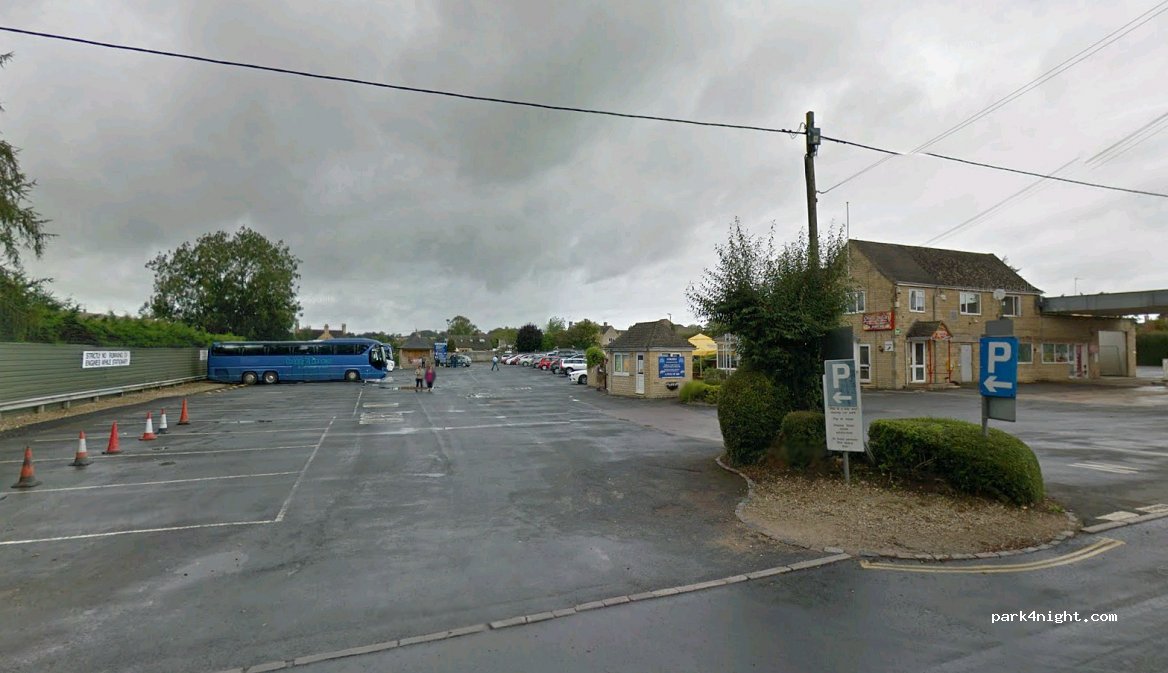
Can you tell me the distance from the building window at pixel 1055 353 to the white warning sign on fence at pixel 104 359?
50.5 meters

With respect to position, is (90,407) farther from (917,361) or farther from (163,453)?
(917,361)

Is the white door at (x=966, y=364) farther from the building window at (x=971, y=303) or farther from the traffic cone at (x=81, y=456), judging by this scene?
the traffic cone at (x=81, y=456)

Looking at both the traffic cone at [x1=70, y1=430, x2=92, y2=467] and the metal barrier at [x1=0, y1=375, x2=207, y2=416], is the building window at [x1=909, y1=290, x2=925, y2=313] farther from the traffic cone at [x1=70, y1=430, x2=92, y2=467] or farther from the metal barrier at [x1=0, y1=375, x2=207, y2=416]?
the metal barrier at [x1=0, y1=375, x2=207, y2=416]

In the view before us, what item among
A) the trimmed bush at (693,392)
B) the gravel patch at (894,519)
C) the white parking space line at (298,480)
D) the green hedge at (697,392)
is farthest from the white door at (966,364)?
the white parking space line at (298,480)

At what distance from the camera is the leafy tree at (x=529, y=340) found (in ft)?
317

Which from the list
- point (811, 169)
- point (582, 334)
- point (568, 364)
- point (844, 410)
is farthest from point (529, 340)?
point (844, 410)

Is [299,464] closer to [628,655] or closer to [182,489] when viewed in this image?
[182,489]

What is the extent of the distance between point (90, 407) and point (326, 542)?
950 inches

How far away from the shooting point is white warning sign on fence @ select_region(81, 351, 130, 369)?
24.8 metres

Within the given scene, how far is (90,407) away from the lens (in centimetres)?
2333

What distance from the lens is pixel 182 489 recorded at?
30.1ft

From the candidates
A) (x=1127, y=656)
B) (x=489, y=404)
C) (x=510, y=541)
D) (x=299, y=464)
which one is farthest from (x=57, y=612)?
(x=489, y=404)

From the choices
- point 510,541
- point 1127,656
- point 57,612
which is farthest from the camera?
point 510,541

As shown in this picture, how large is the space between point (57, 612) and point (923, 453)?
9603mm
